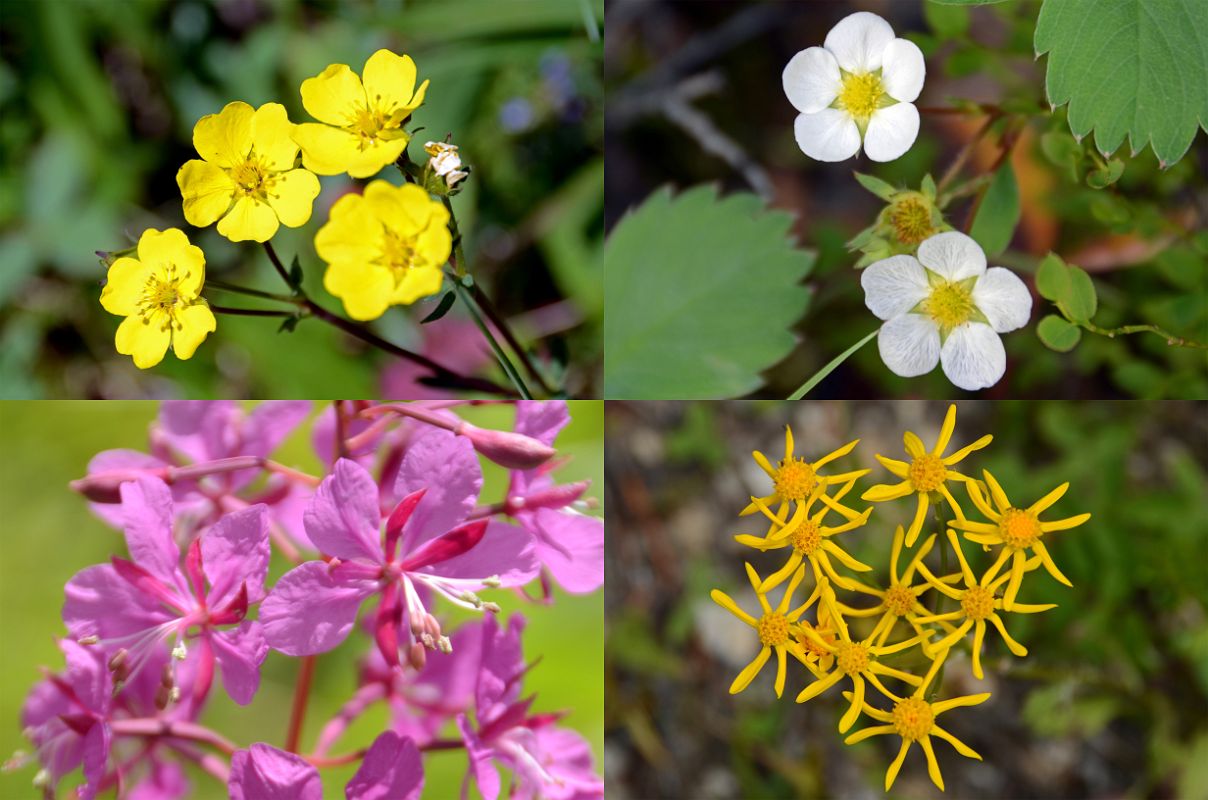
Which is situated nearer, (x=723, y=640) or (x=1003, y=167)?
(x=1003, y=167)

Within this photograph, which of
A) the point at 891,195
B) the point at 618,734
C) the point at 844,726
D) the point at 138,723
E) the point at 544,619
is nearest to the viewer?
the point at 844,726

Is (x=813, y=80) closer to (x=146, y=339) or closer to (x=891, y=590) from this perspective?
(x=891, y=590)

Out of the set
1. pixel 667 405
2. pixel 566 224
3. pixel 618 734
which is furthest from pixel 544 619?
pixel 566 224

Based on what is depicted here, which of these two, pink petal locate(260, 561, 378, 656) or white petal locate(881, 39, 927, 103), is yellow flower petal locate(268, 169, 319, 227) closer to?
pink petal locate(260, 561, 378, 656)

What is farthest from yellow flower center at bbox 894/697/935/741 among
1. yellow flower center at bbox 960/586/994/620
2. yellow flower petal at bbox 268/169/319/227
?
yellow flower petal at bbox 268/169/319/227

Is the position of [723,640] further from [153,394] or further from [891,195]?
[153,394]

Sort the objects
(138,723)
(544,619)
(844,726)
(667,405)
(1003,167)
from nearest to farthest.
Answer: (844,726) < (138,723) < (1003,167) < (544,619) < (667,405)

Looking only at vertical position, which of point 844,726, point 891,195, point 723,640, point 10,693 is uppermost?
point 891,195
